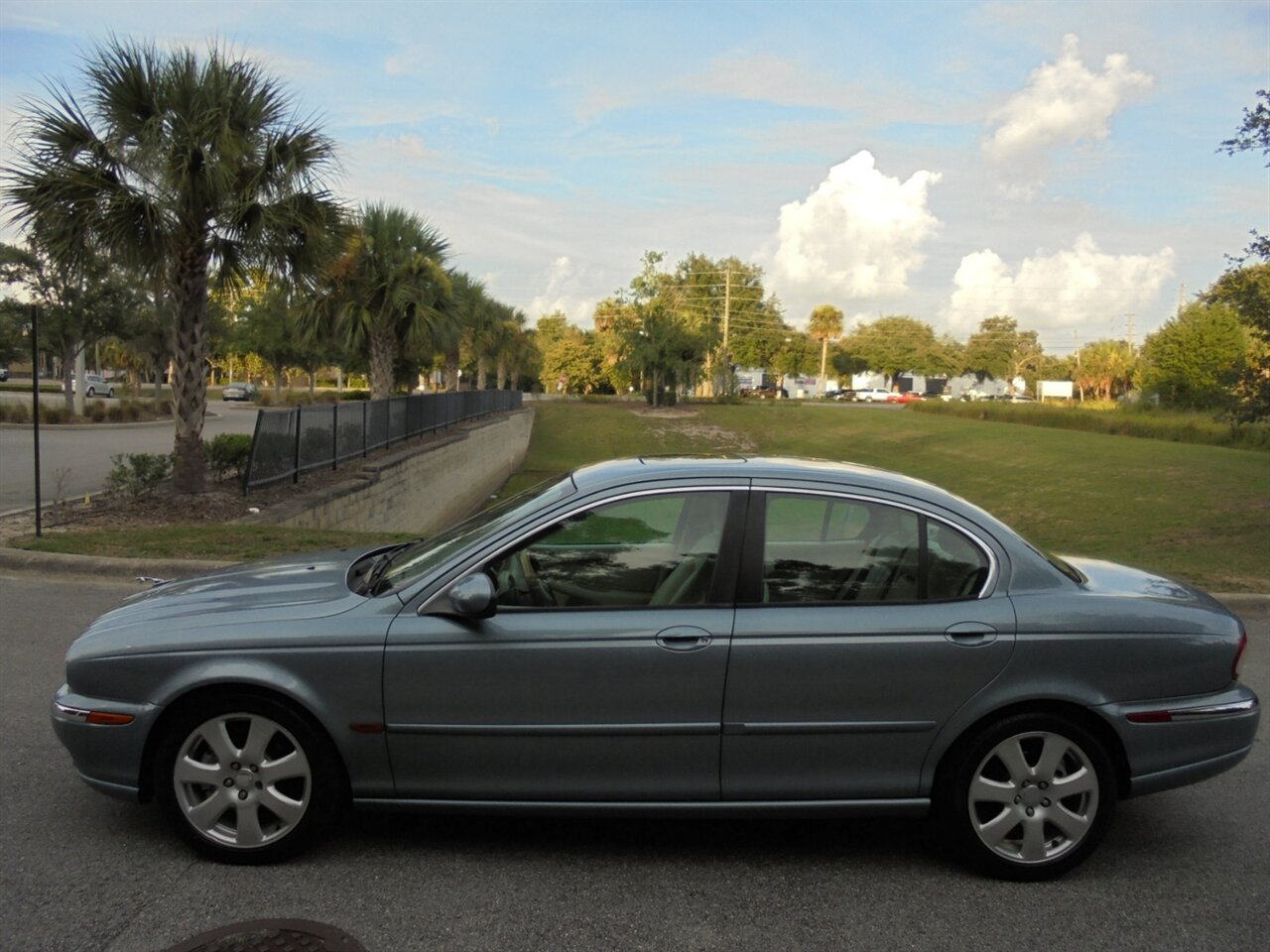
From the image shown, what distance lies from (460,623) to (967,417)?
5843 centimetres

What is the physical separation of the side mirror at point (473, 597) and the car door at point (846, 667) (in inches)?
36.0

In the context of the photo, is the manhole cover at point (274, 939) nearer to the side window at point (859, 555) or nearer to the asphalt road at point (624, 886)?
the asphalt road at point (624, 886)

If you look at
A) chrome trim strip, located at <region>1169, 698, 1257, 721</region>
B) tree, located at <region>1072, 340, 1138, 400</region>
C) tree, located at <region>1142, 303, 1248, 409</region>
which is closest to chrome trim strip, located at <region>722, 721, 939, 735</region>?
chrome trim strip, located at <region>1169, 698, 1257, 721</region>

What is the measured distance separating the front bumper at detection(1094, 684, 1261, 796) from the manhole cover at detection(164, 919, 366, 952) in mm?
2826

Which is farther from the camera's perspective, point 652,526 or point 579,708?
point 652,526

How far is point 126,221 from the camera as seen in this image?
13062 millimetres

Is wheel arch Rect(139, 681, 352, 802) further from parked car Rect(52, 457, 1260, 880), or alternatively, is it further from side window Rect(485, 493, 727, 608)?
side window Rect(485, 493, 727, 608)

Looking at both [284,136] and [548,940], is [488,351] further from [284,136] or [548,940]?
[548,940]

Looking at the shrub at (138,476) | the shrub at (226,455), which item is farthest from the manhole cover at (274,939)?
the shrub at (226,455)

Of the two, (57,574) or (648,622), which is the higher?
(648,622)

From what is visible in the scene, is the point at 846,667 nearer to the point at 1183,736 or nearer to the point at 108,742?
the point at 1183,736

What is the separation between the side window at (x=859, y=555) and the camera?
4109 millimetres

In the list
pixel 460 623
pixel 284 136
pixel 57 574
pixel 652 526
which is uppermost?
pixel 284 136

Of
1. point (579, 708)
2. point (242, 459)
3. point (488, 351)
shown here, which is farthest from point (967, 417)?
point (579, 708)
